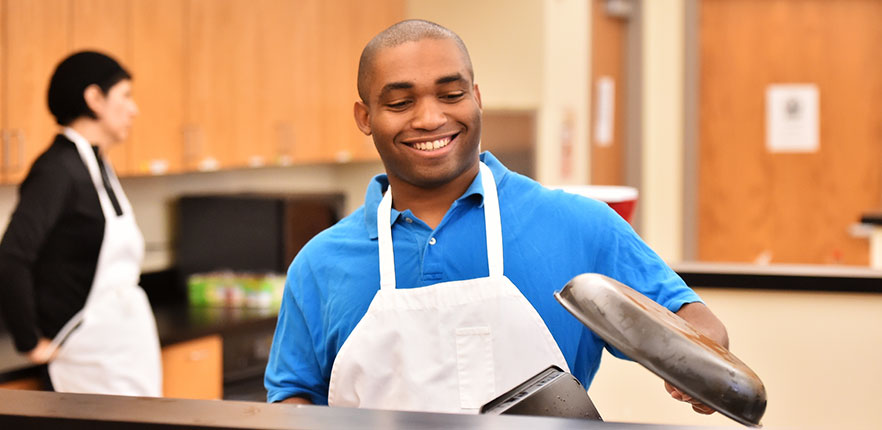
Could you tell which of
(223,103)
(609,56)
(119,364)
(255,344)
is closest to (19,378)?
(119,364)

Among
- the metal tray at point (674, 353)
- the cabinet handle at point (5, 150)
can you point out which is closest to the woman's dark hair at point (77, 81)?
the cabinet handle at point (5, 150)

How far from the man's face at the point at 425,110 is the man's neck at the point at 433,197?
0.09ft

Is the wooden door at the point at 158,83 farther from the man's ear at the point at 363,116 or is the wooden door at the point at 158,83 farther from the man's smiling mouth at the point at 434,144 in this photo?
the man's smiling mouth at the point at 434,144

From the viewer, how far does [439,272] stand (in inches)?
51.2

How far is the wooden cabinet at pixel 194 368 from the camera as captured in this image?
3262mm

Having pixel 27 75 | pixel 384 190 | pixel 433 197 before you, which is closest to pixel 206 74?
pixel 27 75

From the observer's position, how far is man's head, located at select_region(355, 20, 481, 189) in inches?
50.0

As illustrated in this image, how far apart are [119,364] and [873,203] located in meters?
4.27

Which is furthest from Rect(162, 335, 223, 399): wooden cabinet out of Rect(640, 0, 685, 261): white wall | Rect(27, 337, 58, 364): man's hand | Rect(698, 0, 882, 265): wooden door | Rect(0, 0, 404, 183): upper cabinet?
Rect(698, 0, 882, 265): wooden door

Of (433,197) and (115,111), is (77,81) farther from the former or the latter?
(433,197)

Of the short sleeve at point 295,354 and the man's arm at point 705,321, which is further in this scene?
the short sleeve at point 295,354

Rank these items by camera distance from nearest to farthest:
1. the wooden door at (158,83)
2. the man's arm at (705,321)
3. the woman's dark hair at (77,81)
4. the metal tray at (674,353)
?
the metal tray at (674,353) < the man's arm at (705,321) < the woman's dark hair at (77,81) < the wooden door at (158,83)

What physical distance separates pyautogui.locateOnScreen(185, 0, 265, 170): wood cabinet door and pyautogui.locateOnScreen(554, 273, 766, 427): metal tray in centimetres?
299

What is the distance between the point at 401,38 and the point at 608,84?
472 cm
